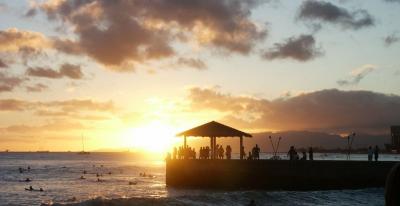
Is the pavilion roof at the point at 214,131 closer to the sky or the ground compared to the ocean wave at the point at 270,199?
closer to the sky

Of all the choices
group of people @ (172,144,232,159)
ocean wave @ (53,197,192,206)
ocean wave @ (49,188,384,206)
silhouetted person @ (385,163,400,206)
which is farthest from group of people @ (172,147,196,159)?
silhouetted person @ (385,163,400,206)

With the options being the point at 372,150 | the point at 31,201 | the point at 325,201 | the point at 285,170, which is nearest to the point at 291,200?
the point at 325,201

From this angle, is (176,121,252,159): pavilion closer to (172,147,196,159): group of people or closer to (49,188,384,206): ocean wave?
(172,147,196,159): group of people

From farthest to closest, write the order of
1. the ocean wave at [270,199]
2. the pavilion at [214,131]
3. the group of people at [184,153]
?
the group of people at [184,153], the pavilion at [214,131], the ocean wave at [270,199]

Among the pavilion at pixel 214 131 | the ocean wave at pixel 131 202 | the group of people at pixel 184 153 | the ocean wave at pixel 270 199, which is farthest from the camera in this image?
the group of people at pixel 184 153

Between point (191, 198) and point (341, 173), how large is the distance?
14.1m

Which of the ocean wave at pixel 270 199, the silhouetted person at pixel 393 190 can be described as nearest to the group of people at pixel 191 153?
the ocean wave at pixel 270 199

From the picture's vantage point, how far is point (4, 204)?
141 ft

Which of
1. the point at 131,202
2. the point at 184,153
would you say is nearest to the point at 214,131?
the point at 184,153

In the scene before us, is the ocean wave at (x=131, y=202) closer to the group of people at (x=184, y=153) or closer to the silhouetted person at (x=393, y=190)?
the group of people at (x=184, y=153)

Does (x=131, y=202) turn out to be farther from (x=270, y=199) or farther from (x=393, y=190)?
(x=393, y=190)

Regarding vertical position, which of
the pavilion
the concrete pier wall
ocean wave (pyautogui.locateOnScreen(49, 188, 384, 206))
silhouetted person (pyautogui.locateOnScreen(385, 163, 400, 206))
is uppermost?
the pavilion

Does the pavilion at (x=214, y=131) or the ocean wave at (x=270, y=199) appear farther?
the pavilion at (x=214, y=131)

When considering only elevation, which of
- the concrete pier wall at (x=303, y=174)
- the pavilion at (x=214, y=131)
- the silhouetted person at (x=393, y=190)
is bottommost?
the concrete pier wall at (x=303, y=174)
